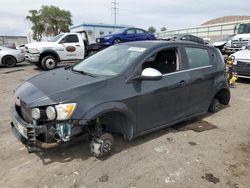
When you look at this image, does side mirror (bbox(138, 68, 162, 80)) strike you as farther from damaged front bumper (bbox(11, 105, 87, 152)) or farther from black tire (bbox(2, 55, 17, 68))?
black tire (bbox(2, 55, 17, 68))

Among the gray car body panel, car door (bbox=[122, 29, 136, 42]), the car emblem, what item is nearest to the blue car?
car door (bbox=[122, 29, 136, 42])

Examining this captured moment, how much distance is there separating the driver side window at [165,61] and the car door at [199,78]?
10.3 inches

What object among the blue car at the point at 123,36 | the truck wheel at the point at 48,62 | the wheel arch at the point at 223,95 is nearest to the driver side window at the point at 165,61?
the wheel arch at the point at 223,95

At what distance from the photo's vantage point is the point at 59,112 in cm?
298

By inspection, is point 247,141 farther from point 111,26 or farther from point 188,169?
point 111,26

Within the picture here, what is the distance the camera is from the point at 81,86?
323cm

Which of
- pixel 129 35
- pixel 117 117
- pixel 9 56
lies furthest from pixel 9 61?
pixel 117 117

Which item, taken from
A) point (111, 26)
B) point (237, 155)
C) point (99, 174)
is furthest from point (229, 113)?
point (111, 26)

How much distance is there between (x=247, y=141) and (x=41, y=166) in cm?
332

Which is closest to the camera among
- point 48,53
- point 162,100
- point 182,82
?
point 162,100

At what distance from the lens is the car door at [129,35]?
56.7ft

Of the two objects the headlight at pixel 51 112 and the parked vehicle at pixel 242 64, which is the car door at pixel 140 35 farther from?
the headlight at pixel 51 112

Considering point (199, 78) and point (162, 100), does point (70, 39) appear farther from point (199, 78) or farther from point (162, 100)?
point (162, 100)

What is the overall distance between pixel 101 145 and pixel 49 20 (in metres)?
51.7
